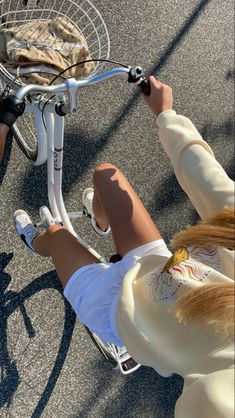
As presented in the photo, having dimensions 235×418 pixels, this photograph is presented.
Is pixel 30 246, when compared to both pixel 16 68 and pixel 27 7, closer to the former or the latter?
pixel 16 68

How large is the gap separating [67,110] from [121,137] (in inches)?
33.3

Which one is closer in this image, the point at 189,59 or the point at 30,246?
the point at 30,246

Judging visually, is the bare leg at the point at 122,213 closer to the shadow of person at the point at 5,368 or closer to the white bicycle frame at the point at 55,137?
the white bicycle frame at the point at 55,137

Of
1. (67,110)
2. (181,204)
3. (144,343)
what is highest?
(67,110)

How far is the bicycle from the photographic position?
3.97 feet

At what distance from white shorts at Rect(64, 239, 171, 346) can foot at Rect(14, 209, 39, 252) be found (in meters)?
0.41

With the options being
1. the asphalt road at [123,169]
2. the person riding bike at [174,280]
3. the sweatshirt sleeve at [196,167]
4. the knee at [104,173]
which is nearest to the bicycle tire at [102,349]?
the asphalt road at [123,169]

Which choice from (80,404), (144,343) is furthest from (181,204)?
(144,343)

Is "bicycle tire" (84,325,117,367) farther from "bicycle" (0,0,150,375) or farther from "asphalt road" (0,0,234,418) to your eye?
"asphalt road" (0,0,234,418)

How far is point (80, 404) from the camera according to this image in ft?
5.81

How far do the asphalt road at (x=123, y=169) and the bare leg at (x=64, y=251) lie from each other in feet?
Answer: 1.10

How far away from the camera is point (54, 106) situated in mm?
1329

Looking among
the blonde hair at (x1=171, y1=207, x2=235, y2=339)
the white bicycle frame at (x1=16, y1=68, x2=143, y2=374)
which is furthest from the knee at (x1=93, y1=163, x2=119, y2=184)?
the blonde hair at (x1=171, y1=207, x2=235, y2=339)

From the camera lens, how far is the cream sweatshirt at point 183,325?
2.82 ft
